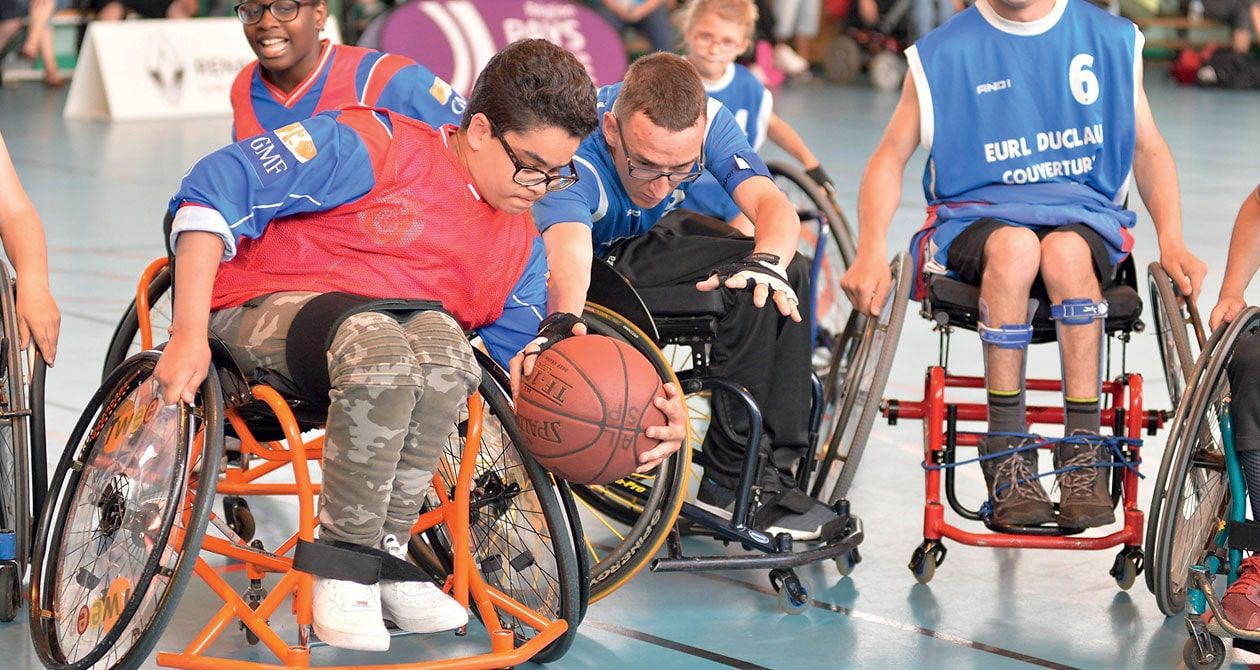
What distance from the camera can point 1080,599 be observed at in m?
3.26

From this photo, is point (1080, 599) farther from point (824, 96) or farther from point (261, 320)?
point (824, 96)

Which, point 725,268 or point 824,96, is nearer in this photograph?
point 725,268

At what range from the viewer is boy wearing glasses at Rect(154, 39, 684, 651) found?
8.12ft

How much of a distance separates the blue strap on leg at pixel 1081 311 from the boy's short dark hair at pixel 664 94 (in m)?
0.79

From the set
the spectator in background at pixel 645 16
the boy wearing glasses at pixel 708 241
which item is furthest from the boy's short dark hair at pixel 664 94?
the spectator in background at pixel 645 16

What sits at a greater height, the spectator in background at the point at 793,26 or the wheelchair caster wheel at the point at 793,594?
the wheelchair caster wheel at the point at 793,594

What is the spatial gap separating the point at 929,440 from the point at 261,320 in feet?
4.50

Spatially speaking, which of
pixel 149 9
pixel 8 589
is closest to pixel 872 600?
pixel 8 589

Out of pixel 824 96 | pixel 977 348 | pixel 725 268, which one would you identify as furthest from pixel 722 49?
pixel 824 96

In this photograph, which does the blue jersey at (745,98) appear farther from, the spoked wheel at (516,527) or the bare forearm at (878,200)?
the spoked wheel at (516,527)

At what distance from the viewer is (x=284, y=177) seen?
102 inches

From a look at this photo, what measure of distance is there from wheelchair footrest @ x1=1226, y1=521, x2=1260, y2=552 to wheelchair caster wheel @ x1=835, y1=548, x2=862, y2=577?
2.53 feet

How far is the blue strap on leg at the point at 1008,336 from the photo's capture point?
10.7 feet

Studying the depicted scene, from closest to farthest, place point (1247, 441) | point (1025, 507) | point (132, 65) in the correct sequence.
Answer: point (1247, 441) → point (1025, 507) → point (132, 65)
